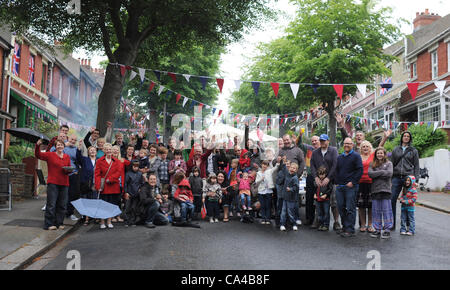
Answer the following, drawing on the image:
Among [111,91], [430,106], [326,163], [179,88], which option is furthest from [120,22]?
[430,106]

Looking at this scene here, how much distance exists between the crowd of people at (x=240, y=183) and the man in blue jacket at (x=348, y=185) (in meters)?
0.02

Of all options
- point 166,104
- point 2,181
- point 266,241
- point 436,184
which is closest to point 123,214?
point 2,181

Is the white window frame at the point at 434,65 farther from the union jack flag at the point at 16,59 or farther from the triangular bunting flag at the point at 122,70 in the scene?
the union jack flag at the point at 16,59

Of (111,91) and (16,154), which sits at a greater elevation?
(111,91)

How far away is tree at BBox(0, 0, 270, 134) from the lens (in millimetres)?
11969

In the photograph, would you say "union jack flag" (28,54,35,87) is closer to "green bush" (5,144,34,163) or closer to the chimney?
"green bush" (5,144,34,163)

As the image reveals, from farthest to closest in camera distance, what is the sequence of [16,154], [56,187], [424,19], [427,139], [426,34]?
[424,19] < [426,34] < [427,139] < [16,154] < [56,187]

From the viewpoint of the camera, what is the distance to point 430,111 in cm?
2498

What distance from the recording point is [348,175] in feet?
24.8

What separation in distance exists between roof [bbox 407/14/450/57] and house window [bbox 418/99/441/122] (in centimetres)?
382

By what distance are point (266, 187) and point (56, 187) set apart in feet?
14.6

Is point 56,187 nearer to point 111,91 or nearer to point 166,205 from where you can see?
point 166,205
